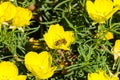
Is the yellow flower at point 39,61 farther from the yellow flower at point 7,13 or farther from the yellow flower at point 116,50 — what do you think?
the yellow flower at point 116,50

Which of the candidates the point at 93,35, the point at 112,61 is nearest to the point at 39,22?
the point at 93,35

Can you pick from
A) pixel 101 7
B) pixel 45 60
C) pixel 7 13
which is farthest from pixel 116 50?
pixel 7 13

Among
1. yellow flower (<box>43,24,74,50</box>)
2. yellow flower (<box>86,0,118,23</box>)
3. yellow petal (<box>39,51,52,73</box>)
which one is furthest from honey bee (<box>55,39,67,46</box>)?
yellow flower (<box>86,0,118,23</box>)

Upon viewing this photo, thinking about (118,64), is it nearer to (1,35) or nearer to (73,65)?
(73,65)

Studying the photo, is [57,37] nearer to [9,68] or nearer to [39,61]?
[39,61]

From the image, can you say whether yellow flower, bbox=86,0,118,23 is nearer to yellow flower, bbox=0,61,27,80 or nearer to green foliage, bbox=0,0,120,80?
green foliage, bbox=0,0,120,80

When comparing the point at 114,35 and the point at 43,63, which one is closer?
the point at 43,63
